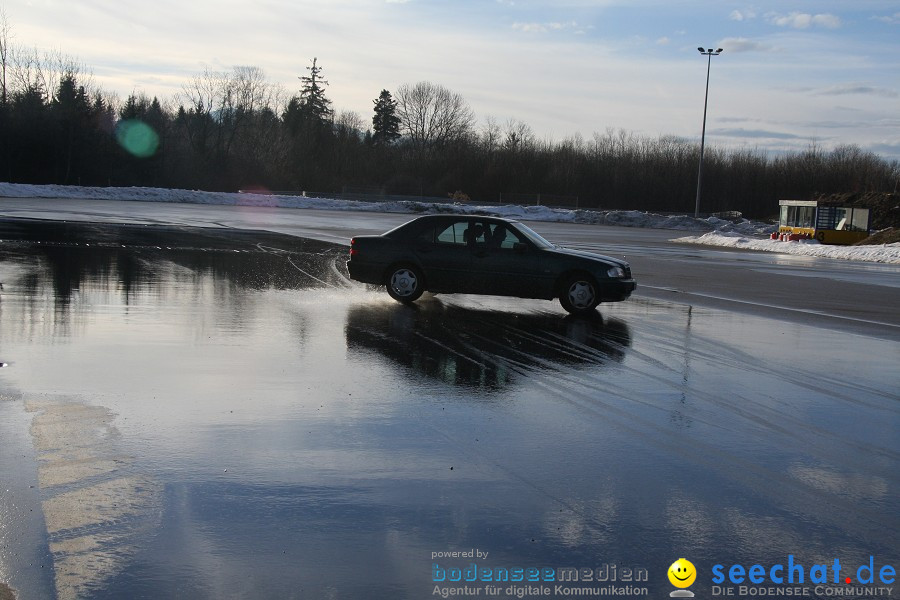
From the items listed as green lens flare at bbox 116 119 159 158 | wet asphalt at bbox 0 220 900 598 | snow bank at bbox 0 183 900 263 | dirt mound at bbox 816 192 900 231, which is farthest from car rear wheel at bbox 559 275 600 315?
green lens flare at bbox 116 119 159 158

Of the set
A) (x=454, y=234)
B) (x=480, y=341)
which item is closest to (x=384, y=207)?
(x=454, y=234)

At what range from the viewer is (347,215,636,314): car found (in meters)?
14.2

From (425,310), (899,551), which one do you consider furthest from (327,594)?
(425,310)

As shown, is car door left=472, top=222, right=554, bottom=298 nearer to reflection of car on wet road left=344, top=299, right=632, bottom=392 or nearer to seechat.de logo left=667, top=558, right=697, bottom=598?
reflection of car on wet road left=344, top=299, right=632, bottom=392

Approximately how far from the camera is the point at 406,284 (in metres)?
14.7

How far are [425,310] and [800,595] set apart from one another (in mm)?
10037

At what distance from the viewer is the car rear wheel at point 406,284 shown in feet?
48.2

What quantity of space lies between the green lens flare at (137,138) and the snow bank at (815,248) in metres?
58.0

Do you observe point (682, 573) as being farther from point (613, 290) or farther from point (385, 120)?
point (385, 120)

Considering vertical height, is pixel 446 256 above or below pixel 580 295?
above

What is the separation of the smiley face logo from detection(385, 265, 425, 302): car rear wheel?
10379mm

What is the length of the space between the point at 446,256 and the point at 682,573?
1052 cm

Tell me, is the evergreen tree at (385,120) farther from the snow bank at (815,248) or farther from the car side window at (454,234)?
the car side window at (454,234)

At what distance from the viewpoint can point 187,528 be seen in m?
4.75
